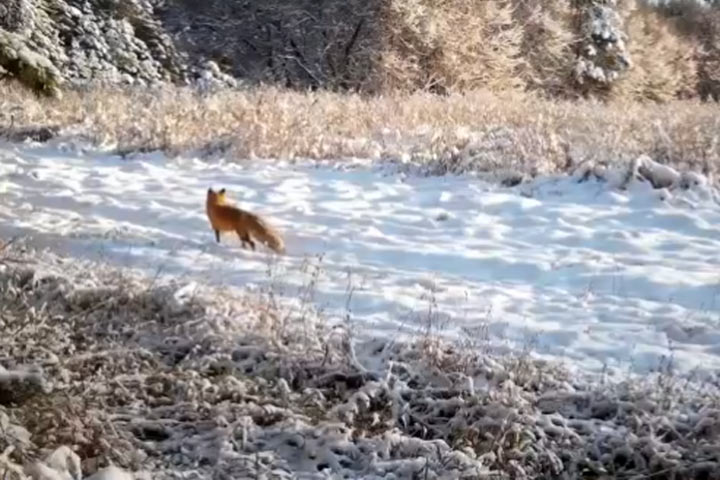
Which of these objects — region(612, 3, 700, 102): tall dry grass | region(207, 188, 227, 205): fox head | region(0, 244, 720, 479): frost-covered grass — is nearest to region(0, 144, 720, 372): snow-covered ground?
region(207, 188, 227, 205): fox head

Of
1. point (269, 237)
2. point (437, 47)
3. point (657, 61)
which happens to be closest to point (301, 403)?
point (269, 237)

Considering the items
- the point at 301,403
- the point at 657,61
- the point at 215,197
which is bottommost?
the point at 301,403

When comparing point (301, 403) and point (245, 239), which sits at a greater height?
point (245, 239)

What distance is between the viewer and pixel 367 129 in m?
11.7

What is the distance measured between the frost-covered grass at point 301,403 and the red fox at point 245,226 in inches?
57.6

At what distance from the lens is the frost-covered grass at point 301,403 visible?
3.66m

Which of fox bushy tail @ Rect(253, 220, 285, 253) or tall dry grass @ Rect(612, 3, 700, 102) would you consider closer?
fox bushy tail @ Rect(253, 220, 285, 253)

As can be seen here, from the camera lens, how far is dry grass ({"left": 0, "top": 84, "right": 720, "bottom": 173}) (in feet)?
31.0

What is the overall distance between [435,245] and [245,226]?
54.3 inches

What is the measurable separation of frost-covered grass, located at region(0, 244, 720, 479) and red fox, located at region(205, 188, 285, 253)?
146cm

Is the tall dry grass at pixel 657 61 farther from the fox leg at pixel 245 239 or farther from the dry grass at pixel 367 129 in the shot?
the fox leg at pixel 245 239

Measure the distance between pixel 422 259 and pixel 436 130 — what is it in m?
5.21

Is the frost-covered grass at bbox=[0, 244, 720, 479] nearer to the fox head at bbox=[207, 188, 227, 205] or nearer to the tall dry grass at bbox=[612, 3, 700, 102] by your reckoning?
the fox head at bbox=[207, 188, 227, 205]

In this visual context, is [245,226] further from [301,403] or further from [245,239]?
[301,403]
